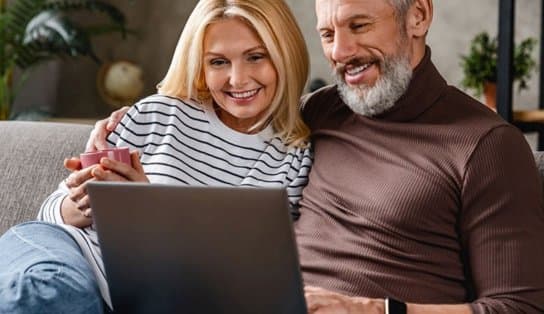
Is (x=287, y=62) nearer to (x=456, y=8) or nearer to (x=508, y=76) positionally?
(x=508, y=76)

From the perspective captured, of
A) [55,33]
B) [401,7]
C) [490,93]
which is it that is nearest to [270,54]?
[401,7]

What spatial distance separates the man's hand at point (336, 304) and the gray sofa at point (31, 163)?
0.79 meters

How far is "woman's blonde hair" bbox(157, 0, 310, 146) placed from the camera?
5.94 ft

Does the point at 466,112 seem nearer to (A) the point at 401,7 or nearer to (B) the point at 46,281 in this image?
(A) the point at 401,7

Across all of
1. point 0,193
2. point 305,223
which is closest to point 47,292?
point 305,223

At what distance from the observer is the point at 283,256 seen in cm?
126

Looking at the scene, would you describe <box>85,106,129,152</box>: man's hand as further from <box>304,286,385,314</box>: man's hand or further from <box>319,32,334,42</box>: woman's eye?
<box>304,286,385,314</box>: man's hand

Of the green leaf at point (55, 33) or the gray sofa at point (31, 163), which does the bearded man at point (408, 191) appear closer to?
the gray sofa at point (31, 163)

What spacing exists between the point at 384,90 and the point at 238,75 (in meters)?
0.29

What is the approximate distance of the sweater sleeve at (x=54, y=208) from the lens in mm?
1756

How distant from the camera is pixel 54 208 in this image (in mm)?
1773

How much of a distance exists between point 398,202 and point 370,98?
23 centimetres

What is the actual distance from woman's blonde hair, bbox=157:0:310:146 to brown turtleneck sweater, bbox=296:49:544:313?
0.18 m

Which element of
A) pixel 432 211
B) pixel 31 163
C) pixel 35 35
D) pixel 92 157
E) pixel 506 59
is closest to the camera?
pixel 432 211
